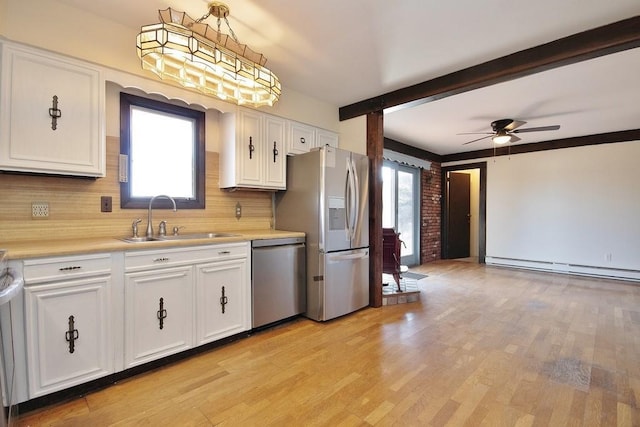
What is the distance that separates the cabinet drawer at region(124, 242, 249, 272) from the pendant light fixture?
1170mm

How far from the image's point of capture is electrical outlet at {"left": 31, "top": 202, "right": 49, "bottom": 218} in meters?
2.05

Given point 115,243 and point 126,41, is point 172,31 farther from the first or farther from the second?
point 115,243

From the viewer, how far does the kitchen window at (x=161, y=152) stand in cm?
246

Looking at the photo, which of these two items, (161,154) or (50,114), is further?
(161,154)

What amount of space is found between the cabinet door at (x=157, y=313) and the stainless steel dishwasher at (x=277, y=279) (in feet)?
1.96

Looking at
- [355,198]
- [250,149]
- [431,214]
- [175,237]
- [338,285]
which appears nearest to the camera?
[175,237]

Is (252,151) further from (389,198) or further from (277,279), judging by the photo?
(389,198)

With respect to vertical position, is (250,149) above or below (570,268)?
above

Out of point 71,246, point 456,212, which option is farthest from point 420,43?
point 456,212

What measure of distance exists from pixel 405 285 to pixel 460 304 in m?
0.82

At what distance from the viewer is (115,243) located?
1.96 metres

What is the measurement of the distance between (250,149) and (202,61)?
1.23 m

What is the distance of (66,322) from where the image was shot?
1758 millimetres

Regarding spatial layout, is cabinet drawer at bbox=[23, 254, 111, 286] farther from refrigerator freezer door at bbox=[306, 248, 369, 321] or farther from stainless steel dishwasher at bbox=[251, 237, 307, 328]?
refrigerator freezer door at bbox=[306, 248, 369, 321]
